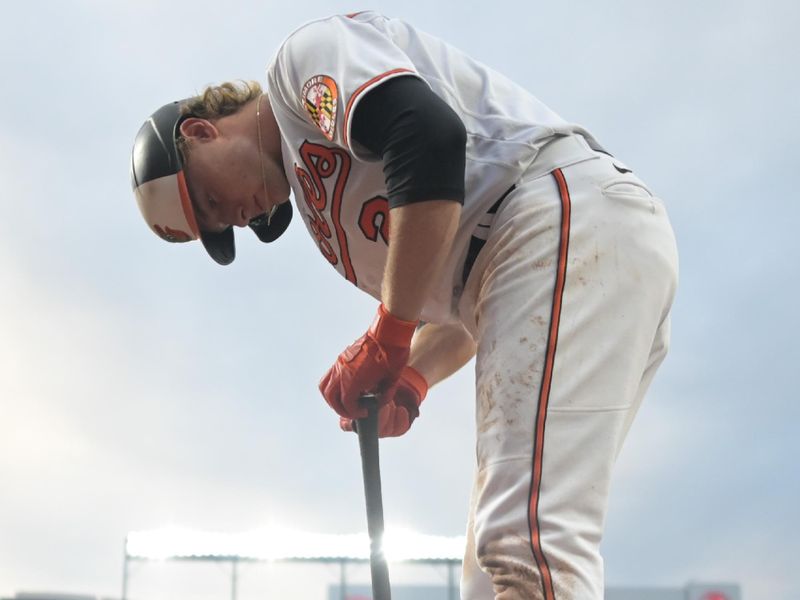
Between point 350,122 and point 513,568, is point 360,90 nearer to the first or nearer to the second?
point 350,122

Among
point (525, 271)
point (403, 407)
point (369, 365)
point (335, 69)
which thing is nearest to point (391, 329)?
point (369, 365)

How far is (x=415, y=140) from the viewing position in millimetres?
2125

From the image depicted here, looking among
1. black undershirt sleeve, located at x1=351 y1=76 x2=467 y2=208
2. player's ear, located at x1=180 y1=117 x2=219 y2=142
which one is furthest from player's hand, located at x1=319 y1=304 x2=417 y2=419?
player's ear, located at x1=180 y1=117 x2=219 y2=142

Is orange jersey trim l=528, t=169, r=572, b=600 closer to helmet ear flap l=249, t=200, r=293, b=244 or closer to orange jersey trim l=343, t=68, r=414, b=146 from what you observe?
orange jersey trim l=343, t=68, r=414, b=146

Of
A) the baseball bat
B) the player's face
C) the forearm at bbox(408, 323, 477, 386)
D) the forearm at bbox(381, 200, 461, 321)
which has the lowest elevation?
the baseball bat

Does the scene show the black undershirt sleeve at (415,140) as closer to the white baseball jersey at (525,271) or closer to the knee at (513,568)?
the white baseball jersey at (525,271)

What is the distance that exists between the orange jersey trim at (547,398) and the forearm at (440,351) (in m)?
0.88

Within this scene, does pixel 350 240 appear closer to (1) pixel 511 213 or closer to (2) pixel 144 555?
(1) pixel 511 213

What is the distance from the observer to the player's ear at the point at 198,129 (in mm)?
2764

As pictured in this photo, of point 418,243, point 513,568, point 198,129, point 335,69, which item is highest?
point 198,129

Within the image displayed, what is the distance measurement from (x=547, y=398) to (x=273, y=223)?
1.21 metres

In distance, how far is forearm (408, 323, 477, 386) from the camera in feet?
10.1

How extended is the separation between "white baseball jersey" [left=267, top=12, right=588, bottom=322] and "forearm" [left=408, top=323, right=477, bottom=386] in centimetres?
42

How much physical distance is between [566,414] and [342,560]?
28.1 metres
